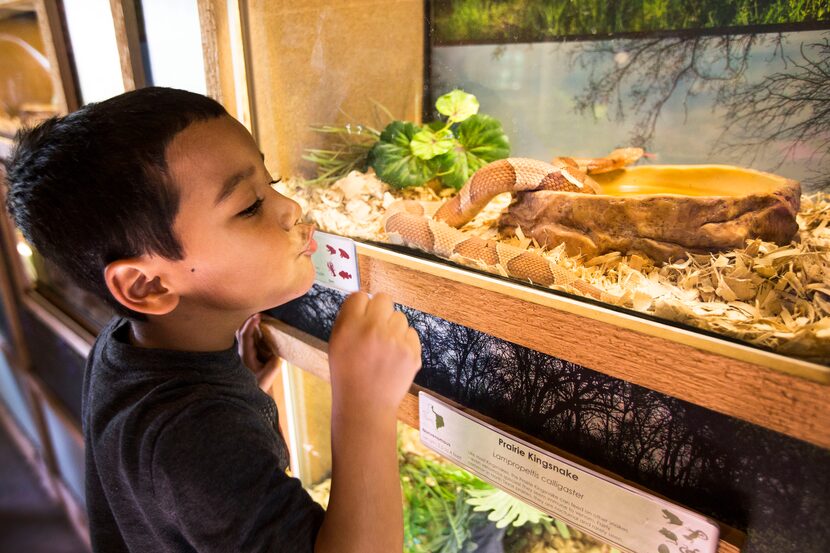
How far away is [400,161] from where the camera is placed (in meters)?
1.23

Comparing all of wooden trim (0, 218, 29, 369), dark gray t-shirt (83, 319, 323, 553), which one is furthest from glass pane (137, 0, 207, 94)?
wooden trim (0, 218, 29, 369)

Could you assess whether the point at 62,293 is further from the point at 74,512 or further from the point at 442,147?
the point at 442,147

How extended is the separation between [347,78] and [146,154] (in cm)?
75

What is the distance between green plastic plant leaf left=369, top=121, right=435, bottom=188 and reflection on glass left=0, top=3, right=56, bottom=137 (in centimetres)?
106

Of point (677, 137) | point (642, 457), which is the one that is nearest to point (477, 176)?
point (677, 137)

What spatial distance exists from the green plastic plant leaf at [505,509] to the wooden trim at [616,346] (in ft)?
1.52

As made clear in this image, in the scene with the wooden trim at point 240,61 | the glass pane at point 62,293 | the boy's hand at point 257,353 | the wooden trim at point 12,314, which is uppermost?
the wooden trim at point 240,61

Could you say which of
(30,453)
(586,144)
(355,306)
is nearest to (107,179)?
(355,306)

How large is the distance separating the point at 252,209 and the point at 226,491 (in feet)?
1.10

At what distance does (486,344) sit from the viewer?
827mm

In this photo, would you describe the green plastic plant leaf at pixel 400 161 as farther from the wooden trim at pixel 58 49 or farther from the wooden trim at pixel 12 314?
the wooden trim at pixel 12 314

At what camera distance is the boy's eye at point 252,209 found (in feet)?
2.12

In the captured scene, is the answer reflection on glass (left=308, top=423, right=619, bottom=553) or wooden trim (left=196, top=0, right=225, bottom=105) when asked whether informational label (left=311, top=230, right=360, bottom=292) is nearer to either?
wooden trim (left=196, top=0, right=225, bottom=105)

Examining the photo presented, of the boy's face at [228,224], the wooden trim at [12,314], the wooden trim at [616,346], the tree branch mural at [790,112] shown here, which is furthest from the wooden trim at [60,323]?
the tree branch mural at [790,112]
